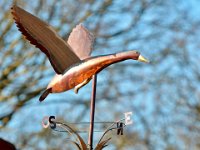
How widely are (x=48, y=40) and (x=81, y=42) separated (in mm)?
124

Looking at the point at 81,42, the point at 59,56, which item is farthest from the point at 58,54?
the point at 81,42

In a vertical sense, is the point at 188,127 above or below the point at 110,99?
below

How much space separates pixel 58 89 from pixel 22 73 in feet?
15.7

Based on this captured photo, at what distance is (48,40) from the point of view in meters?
1.83

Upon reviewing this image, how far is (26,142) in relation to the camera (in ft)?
21.8

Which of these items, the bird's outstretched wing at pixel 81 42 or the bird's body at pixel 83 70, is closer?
the bird's body at pixel 83 70

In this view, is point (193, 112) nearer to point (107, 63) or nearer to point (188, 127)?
point (188, 127)

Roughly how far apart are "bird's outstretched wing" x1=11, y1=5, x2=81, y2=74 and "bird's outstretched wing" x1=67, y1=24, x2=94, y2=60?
34 millimetres

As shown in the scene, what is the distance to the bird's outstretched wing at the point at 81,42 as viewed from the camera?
187 centimetres

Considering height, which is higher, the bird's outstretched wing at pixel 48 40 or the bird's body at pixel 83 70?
the bird's outstretched wing at pixel 48 40

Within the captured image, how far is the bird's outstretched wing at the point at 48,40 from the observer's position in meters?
1.82

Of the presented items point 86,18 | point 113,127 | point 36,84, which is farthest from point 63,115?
point 113,127

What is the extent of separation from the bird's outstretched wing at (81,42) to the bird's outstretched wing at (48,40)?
0.11 ft

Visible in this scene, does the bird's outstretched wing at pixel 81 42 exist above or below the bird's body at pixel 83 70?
above
